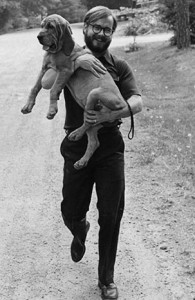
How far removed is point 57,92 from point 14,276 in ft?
6.17

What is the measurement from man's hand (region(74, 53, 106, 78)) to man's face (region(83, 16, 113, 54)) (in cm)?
14

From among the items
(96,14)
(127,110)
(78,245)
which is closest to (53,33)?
(96,14)

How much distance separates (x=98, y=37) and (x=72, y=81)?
33 centimetres

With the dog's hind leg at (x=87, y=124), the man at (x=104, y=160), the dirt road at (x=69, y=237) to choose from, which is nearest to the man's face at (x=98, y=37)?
the man at (x=104, y=160)

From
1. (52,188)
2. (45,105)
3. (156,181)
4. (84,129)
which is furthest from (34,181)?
(45,105)

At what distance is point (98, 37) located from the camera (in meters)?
3.40

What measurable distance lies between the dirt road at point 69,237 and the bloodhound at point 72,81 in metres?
1.30

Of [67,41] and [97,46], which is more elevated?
[67,41]

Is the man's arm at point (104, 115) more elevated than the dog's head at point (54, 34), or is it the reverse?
the dog's head at point (54, 34)

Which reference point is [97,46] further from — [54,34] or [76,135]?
[76,135]

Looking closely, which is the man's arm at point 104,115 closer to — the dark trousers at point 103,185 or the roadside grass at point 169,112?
the dark trousers at point 103,185

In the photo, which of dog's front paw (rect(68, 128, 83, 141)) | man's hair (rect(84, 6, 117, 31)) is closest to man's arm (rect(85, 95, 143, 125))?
dog's front paw (rect(68, 128, 83, 141))

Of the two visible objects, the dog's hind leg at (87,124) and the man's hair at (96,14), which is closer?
the dog's hind leg at (87,124)

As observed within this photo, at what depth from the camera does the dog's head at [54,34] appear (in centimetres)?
306
